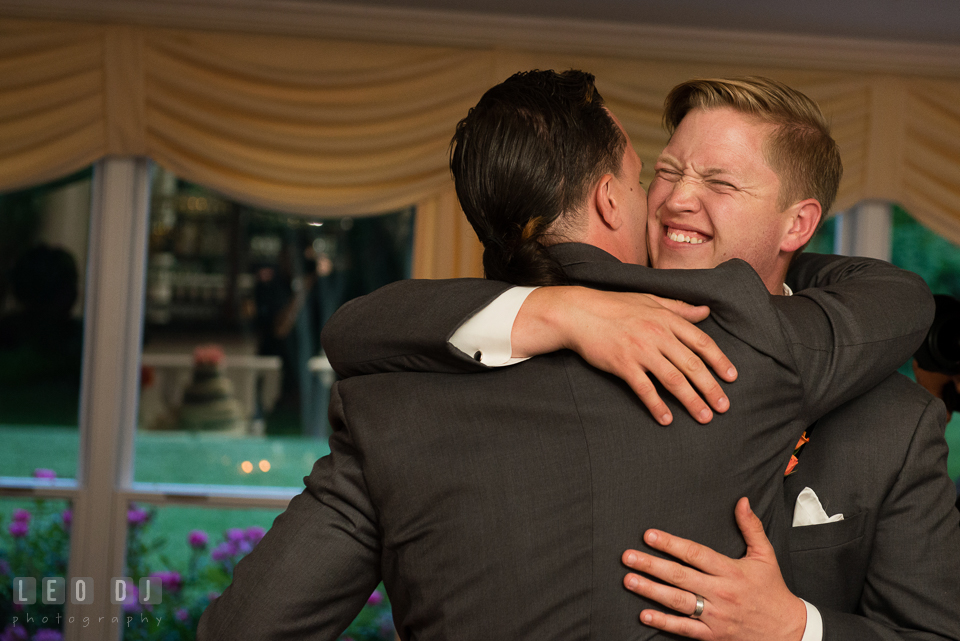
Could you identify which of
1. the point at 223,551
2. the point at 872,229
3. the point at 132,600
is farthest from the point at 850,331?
the point at 132,600

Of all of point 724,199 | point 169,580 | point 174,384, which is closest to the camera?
point 724,199

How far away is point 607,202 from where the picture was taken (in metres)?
1.14

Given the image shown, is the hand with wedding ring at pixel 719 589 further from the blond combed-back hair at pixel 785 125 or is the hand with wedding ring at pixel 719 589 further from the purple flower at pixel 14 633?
the purple flower at pixel 14 633

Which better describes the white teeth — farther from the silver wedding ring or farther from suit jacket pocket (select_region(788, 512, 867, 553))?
the silver wedding ring

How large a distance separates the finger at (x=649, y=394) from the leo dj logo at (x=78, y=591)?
340 centimetres

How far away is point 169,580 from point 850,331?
3483mm

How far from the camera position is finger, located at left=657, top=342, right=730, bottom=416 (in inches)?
32.9

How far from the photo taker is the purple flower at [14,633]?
3.43 m

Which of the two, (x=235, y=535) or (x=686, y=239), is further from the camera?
(x=235, y=535)

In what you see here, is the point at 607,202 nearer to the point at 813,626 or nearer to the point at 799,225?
the point at 799,225

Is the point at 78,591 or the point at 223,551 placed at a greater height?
the point at 223,551

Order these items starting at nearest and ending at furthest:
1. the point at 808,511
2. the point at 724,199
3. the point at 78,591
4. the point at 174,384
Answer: the point at 808,511 < the point at 724,199 < the point at 78,591 < the point at 174,384

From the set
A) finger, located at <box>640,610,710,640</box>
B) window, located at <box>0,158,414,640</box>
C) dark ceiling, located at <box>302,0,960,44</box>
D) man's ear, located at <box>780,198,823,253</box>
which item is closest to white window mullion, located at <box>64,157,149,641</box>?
window, located at <box>0,158,414,640</box>

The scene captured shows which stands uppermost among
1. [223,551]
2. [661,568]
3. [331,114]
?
[331,114]
